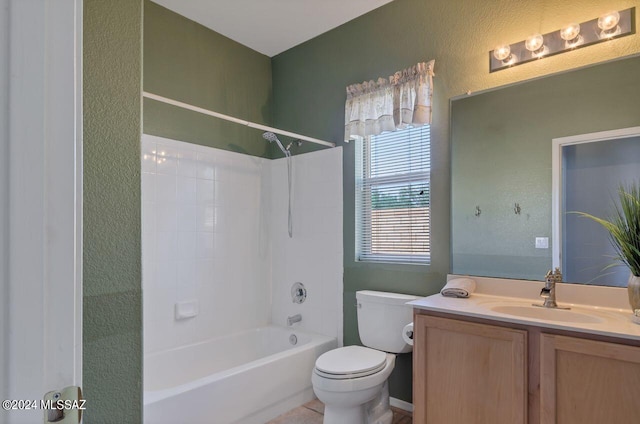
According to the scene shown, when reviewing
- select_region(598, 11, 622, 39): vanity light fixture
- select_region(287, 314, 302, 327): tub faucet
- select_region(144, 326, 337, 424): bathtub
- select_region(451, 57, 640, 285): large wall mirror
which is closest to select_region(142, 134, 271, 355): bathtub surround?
select_region(144, 326, 337, 424): bathtub

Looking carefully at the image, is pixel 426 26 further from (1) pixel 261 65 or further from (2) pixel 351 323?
(2) pixel 351 323

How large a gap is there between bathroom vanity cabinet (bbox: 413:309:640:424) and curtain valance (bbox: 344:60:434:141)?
48.2 inches

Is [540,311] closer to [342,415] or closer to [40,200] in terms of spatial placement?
[342,415]

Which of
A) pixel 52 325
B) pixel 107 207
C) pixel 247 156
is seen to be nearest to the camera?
pixel 52 325

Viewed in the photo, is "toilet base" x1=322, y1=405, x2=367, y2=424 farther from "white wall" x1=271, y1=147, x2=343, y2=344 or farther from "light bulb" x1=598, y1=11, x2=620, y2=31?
"light bulb" x1=598, y1=11, x2=620, y2=31

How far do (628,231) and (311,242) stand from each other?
196 centimetres

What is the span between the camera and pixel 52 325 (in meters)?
0.51

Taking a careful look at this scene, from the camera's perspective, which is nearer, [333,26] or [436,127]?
[436,127]

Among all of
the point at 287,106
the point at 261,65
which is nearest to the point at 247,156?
the point at 287,106

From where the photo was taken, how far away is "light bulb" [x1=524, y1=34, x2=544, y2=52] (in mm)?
1941

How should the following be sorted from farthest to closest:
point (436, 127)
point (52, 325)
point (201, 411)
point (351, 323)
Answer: point (351, 323) → point (436, 127) → point (201, 411) → point (52, 325)

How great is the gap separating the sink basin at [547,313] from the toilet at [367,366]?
1.96 feet

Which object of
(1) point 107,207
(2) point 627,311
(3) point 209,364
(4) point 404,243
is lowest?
(3) point 209,364

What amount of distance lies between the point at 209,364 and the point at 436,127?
90.3 inches
